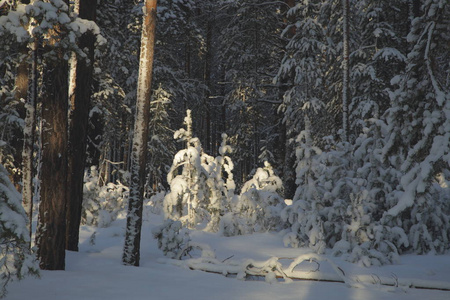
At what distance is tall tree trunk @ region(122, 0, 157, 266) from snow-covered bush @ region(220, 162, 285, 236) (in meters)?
3.73

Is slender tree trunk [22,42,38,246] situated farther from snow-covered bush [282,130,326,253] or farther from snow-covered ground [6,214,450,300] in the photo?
snow-covered bush [282,130,326,253]

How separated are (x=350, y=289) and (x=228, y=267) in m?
1.88

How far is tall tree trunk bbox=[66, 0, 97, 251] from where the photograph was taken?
23.1 feet

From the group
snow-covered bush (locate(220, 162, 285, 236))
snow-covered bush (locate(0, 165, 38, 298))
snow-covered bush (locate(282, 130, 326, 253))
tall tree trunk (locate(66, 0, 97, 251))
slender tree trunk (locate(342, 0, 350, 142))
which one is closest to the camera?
snow-covered bush (locate(0, 165, 38, 298))

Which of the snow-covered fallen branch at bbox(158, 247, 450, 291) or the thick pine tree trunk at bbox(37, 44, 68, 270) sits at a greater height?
the thick pine tree trunk at bbox(37, 44, 68, 270)

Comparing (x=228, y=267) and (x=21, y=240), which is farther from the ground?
(x=21, y=240)

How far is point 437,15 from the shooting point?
18.0 ft

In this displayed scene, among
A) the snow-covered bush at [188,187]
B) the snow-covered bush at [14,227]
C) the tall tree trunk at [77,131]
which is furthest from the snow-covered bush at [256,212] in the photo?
the snow-covered bush at [14,227]

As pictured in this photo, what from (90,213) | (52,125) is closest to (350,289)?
(52,125)

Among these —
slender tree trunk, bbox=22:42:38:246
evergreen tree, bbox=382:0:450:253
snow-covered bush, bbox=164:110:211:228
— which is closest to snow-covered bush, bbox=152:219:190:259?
slender tree trunk, bbox=22:42:38:246

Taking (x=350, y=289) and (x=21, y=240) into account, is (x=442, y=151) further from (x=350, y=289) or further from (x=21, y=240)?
(x=21, y=240)

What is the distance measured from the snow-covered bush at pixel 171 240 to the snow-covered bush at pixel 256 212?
266cm

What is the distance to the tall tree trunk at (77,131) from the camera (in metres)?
7.03

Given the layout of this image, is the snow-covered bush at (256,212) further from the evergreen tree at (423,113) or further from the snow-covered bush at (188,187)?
the evergreen tree at (423,113)
